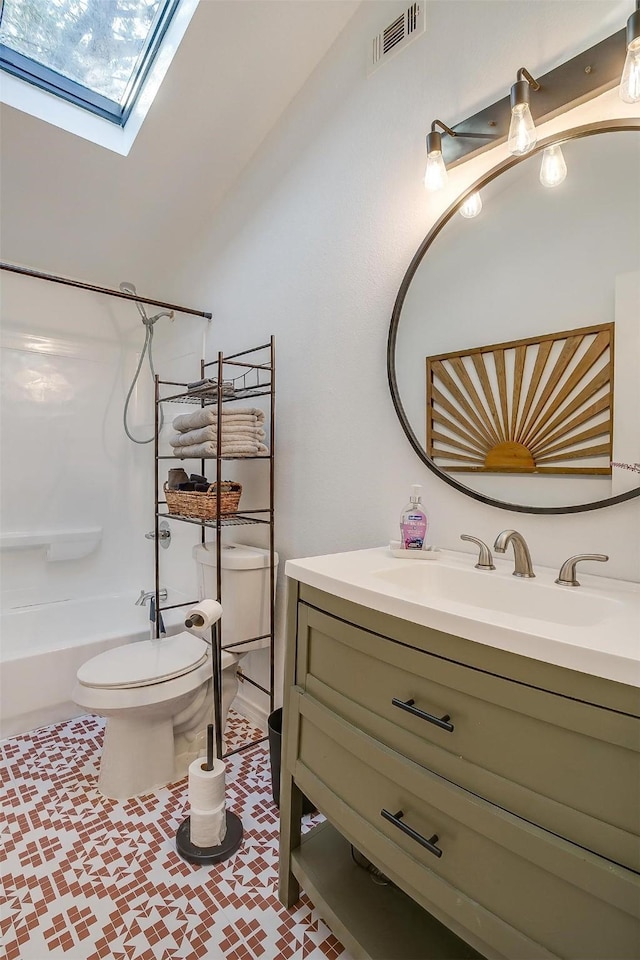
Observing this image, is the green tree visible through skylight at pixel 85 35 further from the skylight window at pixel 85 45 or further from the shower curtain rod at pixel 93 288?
the shower curtain rod at pixel 93 288

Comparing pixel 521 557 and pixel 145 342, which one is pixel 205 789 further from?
pixel 145 342

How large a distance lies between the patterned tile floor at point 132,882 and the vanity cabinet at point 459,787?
172 millimetres

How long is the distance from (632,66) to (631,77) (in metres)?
0.02

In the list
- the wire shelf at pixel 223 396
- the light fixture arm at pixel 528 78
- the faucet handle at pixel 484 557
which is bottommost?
the faucet handle at pixel 484 557

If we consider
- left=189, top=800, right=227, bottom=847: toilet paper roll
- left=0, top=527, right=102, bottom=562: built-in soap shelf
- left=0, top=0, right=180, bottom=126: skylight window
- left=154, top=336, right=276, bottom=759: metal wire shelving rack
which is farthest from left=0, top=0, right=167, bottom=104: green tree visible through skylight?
left=189, top=800, right=227, bottom=847: toilet paper roll

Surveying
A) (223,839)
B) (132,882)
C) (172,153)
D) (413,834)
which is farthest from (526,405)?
(172,153)

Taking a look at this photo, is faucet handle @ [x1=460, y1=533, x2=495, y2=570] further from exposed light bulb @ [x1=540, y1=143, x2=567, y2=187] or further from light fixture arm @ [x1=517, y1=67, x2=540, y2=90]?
light fixture arm @ [x1=517, y1=67, x2=540, y2=90]

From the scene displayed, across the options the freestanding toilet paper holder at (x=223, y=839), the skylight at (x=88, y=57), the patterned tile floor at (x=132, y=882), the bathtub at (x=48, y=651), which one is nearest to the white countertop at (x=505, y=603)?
the freestanding toilet paper holder at (x=223, y=839)

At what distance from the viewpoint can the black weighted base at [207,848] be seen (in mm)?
1316

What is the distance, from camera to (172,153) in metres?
2.06

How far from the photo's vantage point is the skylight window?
1.78m

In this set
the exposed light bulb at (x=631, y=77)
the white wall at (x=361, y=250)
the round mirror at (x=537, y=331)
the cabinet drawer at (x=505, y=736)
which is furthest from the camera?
the white wall at (x=361, y=250)

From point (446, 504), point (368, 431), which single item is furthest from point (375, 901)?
point (368, 431)

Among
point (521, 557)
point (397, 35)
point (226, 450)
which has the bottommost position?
point (521, 557)
